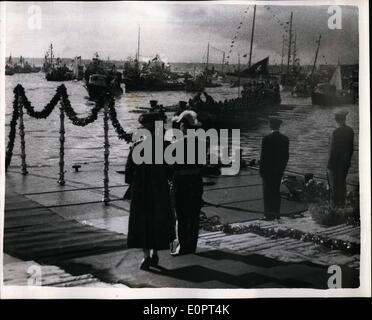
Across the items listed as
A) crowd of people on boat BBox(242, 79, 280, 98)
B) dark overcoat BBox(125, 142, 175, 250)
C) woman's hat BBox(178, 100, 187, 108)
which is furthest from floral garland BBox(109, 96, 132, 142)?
crowd of people on boat BBox(242, 79, 280, 98)

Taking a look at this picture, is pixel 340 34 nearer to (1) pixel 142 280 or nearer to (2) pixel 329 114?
(2) pixel 329 114

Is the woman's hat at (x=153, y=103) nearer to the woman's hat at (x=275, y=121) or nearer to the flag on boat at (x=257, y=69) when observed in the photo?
the flag on boat at (x=257, y=69)

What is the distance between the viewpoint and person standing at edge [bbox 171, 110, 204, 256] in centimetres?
379

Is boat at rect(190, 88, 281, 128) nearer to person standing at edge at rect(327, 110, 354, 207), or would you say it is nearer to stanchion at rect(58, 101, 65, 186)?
person standing at edge at rect(327, 110, 354, 207)

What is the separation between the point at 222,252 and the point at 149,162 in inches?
36.8

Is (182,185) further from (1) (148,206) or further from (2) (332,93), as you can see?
(2) (332,93)

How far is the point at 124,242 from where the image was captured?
3.81 m

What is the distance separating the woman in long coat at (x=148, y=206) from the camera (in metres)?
3.67

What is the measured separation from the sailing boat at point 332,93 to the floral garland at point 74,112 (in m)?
1.85

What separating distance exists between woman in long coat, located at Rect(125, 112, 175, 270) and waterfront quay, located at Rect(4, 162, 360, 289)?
140 mm

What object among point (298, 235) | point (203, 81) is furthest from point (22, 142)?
point (298, 235)

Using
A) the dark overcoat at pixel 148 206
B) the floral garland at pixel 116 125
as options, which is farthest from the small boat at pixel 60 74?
the dark overcoat at pixel 148 206

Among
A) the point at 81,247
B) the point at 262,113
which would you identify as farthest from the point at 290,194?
the point at 81,247
